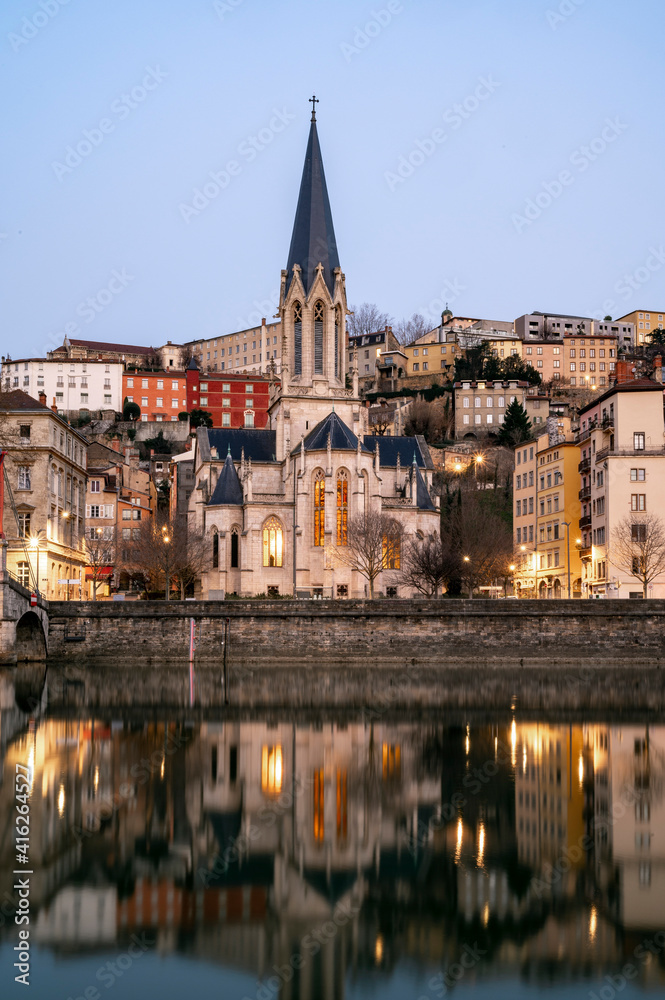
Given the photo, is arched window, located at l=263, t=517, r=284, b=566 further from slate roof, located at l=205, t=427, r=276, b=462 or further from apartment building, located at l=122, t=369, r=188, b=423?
apartment building, located at l=122, t=369, r=188, b=423

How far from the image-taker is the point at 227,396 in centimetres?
13988

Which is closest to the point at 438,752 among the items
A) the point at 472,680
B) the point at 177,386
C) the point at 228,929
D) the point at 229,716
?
the point at 229,716

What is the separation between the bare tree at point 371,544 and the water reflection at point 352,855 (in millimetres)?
42850

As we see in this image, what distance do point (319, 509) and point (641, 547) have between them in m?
23.4

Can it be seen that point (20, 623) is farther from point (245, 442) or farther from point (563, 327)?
point (563, 327)

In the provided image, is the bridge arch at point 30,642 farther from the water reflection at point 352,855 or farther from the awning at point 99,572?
the water reflection at point 352,855

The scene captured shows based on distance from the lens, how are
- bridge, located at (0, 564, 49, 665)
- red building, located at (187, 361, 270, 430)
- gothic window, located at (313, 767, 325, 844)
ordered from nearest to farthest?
gothic window, located at (313, 767, 325, 844) < bridge, located at (0, 564, 49, 665) < red building, located at (187, 361, 270, 430)

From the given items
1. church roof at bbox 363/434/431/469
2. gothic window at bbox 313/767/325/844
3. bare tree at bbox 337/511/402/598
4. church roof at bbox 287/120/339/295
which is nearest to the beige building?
bare tree at bbox 337/511/402/598

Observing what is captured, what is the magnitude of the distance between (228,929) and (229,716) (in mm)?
20229

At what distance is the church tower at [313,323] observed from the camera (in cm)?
8281

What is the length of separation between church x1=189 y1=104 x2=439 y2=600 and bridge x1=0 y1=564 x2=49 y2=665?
2008 centimetres

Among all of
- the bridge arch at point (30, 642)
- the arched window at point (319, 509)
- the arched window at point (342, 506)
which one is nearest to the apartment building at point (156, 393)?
the arched window at point (319, 509)

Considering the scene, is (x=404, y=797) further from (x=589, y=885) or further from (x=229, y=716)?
(x=229, y=716)

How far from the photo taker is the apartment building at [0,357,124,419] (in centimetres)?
13875
